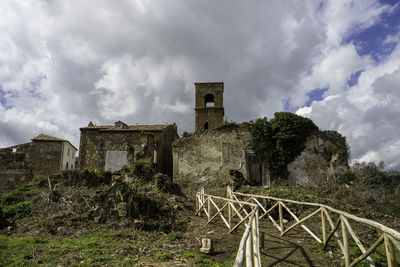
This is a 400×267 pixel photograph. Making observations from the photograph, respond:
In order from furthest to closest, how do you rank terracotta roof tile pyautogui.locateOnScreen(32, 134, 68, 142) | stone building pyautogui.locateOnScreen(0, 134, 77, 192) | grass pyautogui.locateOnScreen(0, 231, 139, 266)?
terracotta roof tile pyautogui.locateOnScreen(32, 134, 68, 142) → stone building pyautogui.locateOnScreen(0, 134, 77, 192) → grass pyautogui.locateOnScreen(0, 231, 139, 266)

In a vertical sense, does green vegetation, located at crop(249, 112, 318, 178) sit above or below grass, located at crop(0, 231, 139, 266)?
above

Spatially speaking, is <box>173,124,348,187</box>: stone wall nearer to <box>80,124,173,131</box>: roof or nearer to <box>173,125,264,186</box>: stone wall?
<box>173,125,264,186</box>: stone wall

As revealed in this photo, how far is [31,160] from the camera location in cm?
2373

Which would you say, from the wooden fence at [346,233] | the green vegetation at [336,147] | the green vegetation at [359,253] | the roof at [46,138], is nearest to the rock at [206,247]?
the wooden fence at [346,233]

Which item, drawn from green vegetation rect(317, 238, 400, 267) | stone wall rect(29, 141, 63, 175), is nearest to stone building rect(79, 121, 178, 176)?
stone wall rect(29, 141, 63, 175)

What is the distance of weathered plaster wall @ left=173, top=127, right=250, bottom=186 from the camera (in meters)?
16.6

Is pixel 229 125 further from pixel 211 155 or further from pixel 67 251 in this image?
pixel 67 251

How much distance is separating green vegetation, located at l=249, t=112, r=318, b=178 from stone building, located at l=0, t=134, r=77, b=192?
19.2 meters

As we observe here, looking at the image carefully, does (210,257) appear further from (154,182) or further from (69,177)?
(69,177)

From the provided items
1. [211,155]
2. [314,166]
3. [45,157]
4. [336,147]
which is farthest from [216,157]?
[45,157]

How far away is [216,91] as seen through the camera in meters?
26.6

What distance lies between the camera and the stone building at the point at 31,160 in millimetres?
22516

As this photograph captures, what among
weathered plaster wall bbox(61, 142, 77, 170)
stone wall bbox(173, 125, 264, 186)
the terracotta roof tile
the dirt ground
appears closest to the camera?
the dirt ground

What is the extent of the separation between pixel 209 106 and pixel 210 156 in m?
10.3
